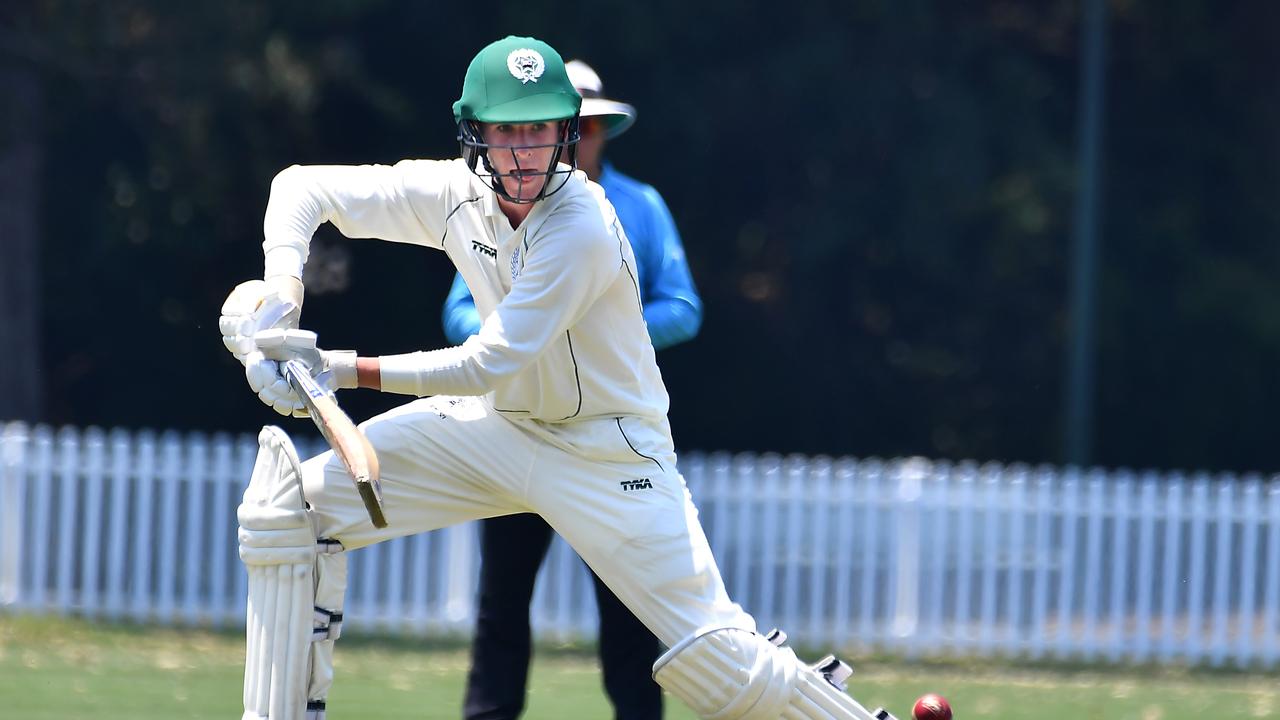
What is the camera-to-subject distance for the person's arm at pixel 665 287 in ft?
13.9

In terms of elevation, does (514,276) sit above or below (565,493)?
above

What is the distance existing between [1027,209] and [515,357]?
9781 mm

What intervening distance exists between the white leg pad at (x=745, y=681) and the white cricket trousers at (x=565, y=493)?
0.04 meters

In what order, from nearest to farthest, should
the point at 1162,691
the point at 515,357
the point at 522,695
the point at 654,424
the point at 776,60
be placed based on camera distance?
the point at 515,357 → the point at 654,424 → the point at 522,695 → the point at 1162,691 → the point at 776,60

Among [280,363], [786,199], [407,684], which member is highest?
[786,199]

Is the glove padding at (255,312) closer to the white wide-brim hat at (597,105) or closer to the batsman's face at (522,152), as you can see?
the batsman's face at (522,152)

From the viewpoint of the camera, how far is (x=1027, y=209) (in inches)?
497

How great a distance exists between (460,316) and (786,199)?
29.9ft

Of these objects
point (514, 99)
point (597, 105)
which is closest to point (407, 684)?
point (597, 105)

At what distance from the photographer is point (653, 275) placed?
432 cm

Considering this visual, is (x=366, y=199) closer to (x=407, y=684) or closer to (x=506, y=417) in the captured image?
(x=506, y=417)

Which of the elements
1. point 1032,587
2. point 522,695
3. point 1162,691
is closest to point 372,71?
point 1032,587

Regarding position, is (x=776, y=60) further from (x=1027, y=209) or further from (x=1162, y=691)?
(x=1162, y=691)

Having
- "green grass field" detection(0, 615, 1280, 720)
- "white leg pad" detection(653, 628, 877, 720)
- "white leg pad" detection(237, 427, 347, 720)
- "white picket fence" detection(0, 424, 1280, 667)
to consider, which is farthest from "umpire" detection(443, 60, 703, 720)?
"white picket fence" detection(0, 424, 1280, 667)
